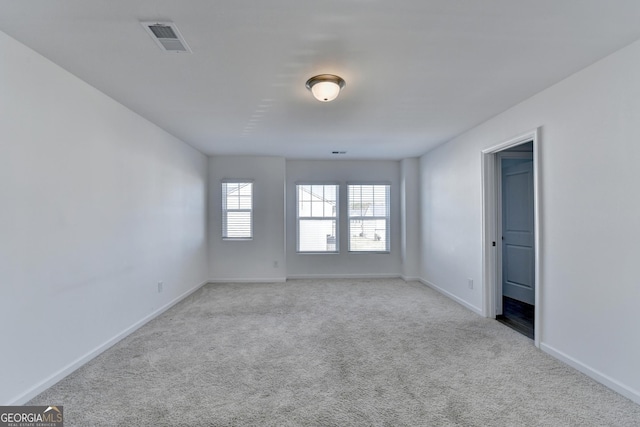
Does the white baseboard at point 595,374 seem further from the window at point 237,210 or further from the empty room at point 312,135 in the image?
the window at point 237,210

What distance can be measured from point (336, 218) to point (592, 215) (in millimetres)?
4245

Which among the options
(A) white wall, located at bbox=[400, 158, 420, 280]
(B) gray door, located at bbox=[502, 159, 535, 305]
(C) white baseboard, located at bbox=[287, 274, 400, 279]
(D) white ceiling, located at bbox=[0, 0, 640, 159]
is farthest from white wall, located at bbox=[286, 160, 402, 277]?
(D) white ceiling, located at bbox=[0, 0, 640, 159]

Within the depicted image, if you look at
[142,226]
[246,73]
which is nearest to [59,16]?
[246,73]

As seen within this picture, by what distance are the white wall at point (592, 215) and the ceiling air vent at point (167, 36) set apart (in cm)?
305

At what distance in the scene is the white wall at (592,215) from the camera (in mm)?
2109

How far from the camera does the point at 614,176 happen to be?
2215 millimetres

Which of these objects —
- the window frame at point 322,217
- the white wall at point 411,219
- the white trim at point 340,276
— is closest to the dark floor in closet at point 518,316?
the white wall at point 411,219

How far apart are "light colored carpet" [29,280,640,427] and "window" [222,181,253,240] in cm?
222

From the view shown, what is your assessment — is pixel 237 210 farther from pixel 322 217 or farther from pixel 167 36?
pixel 167 36

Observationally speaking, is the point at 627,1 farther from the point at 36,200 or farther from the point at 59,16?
the point at 36,200

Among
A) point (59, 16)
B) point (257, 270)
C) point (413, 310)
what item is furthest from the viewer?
point (257, 270)

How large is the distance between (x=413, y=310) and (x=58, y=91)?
434 cm

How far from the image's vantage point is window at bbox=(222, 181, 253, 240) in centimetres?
590

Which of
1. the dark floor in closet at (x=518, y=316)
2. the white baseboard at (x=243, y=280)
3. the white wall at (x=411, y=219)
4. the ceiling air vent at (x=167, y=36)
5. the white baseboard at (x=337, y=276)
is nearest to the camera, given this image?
the ceiling air vent at (x=167, y=36)
